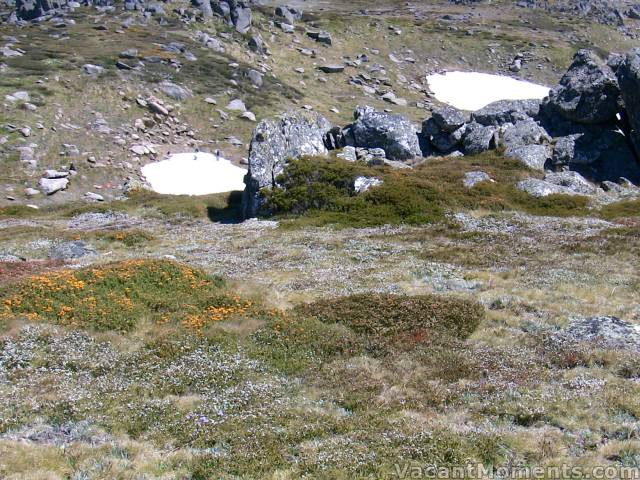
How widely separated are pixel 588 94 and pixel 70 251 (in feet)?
149

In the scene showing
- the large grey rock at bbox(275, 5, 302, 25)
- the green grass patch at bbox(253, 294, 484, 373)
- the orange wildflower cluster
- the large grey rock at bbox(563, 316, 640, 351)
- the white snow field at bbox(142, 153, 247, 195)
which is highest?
the large grey rock at bbox(275, 5, 302, 25)

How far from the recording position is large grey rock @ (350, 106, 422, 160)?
52.3 m

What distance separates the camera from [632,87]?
148 feet

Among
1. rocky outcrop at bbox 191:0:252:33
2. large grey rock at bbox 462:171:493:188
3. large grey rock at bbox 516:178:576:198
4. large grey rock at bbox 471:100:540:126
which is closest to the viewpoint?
large grey rock at bbox 516:178:576:198

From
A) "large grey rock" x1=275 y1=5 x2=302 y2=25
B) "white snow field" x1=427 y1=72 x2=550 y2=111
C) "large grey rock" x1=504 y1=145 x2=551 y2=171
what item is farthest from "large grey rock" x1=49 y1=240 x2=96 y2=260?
"large grey rock" x1=275 y1=5 x2=302 y2=25

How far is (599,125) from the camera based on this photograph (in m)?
49.7

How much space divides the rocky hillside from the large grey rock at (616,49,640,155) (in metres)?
0.24

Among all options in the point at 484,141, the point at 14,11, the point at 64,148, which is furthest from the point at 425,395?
the point at 14,11

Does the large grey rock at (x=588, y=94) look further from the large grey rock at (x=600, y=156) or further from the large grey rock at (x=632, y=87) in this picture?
the large grey rock at (x=632, y=87)

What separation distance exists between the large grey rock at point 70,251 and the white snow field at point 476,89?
90.0m

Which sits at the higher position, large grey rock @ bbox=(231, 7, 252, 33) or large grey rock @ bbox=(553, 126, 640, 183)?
large grey rock @ bbox=(231, 7, 252, 33)

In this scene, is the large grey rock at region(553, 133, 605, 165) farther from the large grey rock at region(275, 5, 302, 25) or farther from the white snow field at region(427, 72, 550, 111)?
the large grey rock at region(275, 5, 302, 25)

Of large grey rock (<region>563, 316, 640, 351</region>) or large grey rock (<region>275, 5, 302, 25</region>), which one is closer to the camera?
large grey rock (<region>563, 316, 640, 351</region>)

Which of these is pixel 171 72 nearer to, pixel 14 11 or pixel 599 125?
pixel 599 125
